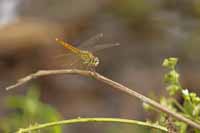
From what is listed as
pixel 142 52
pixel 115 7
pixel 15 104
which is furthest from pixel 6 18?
pixel 15 104

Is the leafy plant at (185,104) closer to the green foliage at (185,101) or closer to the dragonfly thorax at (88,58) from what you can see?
the green foliage at (185,101)

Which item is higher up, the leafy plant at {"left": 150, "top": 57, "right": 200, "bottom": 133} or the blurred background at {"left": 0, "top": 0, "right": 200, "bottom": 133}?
the leafy plant at {"left": 150, "top": 57, "right": 200, "bottom": 133}

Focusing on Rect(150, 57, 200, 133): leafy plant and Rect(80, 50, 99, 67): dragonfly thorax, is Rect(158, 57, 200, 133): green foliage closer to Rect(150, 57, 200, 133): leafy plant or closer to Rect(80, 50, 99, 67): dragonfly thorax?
Rect(150, 57, 200, 133): leafy plant

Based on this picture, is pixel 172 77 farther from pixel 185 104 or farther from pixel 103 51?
pixel 103 51

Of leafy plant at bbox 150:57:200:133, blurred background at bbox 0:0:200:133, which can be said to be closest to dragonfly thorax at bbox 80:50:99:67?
leafy plant at bbox 150:57:200:133

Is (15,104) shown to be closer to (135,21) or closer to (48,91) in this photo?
(48,91)

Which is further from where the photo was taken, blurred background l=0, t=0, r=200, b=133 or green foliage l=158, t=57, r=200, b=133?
blurred background l=0, t=0, r=200, b=133

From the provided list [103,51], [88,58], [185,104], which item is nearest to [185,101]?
[185,104]

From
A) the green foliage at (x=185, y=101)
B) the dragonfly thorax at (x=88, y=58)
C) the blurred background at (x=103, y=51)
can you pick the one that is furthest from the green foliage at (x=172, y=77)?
the blurred background at (x=103, y=51)
